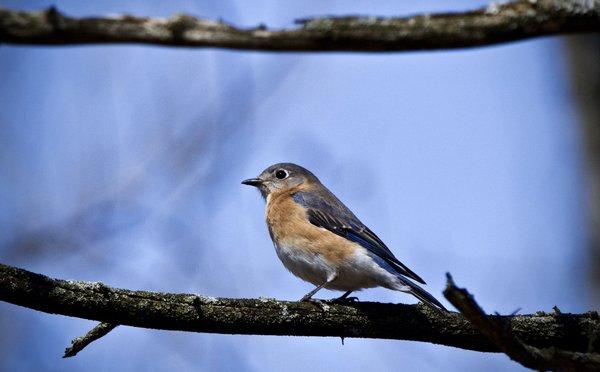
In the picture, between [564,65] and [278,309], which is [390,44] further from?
[564,65]

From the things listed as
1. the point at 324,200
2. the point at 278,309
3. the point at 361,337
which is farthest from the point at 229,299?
the point at 324,200

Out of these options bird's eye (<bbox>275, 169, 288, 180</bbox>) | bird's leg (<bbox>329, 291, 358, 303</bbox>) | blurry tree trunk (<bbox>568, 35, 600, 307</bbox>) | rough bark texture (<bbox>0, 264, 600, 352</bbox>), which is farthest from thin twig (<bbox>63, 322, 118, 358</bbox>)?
blurry tree trunk (<bbox>568, 35, 600, 307</bbox>)

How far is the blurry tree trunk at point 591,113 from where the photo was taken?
23.1 feet

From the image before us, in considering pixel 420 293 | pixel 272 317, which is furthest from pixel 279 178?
pixel 272 317

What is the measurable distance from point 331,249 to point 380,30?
12.1 feet

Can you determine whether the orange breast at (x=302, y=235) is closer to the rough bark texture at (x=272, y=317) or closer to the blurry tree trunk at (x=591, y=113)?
the rough bark texture at (x=272, y=317)

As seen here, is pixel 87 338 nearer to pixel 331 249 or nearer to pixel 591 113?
pixel 331 249

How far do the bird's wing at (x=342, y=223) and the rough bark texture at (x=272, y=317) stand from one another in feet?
3.28

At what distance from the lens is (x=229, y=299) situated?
4809mm

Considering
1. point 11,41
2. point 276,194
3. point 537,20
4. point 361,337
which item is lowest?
point 361,337

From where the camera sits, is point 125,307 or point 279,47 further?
point 125,307

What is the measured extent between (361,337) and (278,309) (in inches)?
26.8

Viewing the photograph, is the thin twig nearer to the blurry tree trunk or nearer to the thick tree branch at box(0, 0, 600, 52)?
the thick tree branch at box(0, 0, 600, 52)

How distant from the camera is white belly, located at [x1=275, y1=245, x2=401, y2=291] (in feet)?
21.5
